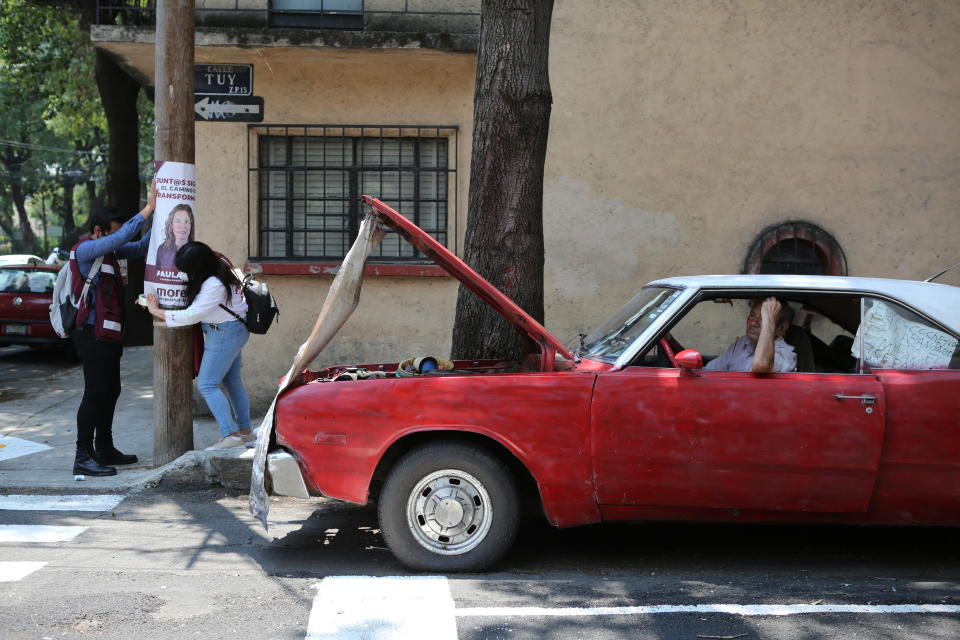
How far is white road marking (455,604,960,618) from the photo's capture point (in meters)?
4.43

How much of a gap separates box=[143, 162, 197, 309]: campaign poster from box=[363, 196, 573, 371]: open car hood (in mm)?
2368

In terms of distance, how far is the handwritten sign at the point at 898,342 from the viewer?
5055mm

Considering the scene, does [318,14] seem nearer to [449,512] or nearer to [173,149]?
[173,149]

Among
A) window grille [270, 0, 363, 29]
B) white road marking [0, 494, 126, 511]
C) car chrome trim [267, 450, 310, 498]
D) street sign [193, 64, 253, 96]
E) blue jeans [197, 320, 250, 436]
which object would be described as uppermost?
window grille [270, 0, 363, 29]

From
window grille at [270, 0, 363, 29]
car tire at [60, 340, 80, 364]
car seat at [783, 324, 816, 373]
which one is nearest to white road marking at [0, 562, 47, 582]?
car seat at [783, 324, 816, 373]

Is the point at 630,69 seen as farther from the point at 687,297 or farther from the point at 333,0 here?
the point at 687,297

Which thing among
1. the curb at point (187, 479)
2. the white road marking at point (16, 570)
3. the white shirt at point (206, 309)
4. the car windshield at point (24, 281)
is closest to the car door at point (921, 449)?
the curb at point (187, 479)

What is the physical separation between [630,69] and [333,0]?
3.12 metres

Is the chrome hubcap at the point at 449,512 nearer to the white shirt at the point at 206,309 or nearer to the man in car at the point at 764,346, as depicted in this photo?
the man in car at the point at 764,346

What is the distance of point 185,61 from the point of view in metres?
7.15

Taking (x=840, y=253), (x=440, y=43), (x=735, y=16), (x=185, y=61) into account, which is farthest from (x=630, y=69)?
(x=185, y=61)

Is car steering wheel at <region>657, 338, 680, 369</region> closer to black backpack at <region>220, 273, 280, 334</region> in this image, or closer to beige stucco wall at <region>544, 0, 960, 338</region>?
black backpack at <region>220, 273, 280, 334</region>

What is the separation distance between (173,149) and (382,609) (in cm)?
406

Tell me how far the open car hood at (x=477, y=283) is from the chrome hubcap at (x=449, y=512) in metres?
0.79
